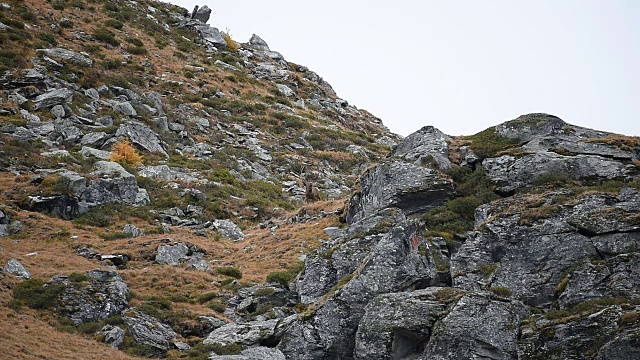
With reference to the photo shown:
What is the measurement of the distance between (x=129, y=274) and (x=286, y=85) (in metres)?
50.7

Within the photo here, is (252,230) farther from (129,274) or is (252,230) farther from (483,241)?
(483,241)

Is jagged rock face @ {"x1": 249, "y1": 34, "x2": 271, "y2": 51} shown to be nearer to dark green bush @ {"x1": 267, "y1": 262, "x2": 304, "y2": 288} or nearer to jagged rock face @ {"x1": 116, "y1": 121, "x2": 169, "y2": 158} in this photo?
jagged rock face @ {"x1": 116, "y1": 121, "x2": 169, "y2": 158}

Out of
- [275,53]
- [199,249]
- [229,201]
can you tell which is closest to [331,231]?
[199,249]

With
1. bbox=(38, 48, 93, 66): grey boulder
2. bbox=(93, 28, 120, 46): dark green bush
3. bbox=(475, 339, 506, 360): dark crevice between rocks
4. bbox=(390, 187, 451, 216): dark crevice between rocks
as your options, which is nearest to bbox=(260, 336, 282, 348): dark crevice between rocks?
bbox=(475, 339, 506, 360): dark crevice between rocks

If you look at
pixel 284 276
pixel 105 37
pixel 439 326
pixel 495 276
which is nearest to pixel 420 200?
pixel 284 276

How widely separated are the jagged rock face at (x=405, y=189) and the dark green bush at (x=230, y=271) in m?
6.54

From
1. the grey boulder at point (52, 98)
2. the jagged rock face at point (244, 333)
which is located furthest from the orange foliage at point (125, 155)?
the jagged rock face at point (244, 333)

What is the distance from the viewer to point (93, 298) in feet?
81.0

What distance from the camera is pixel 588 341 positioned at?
15.7 metres

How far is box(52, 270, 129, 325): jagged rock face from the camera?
2398 centimetres

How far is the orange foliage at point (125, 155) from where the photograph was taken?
4416 centimetres

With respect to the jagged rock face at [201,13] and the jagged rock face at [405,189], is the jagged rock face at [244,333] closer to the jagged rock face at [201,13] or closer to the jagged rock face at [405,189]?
the jagged rock face at [405,189]

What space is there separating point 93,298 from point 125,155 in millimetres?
21594

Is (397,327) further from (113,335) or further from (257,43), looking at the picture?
(257,43)
